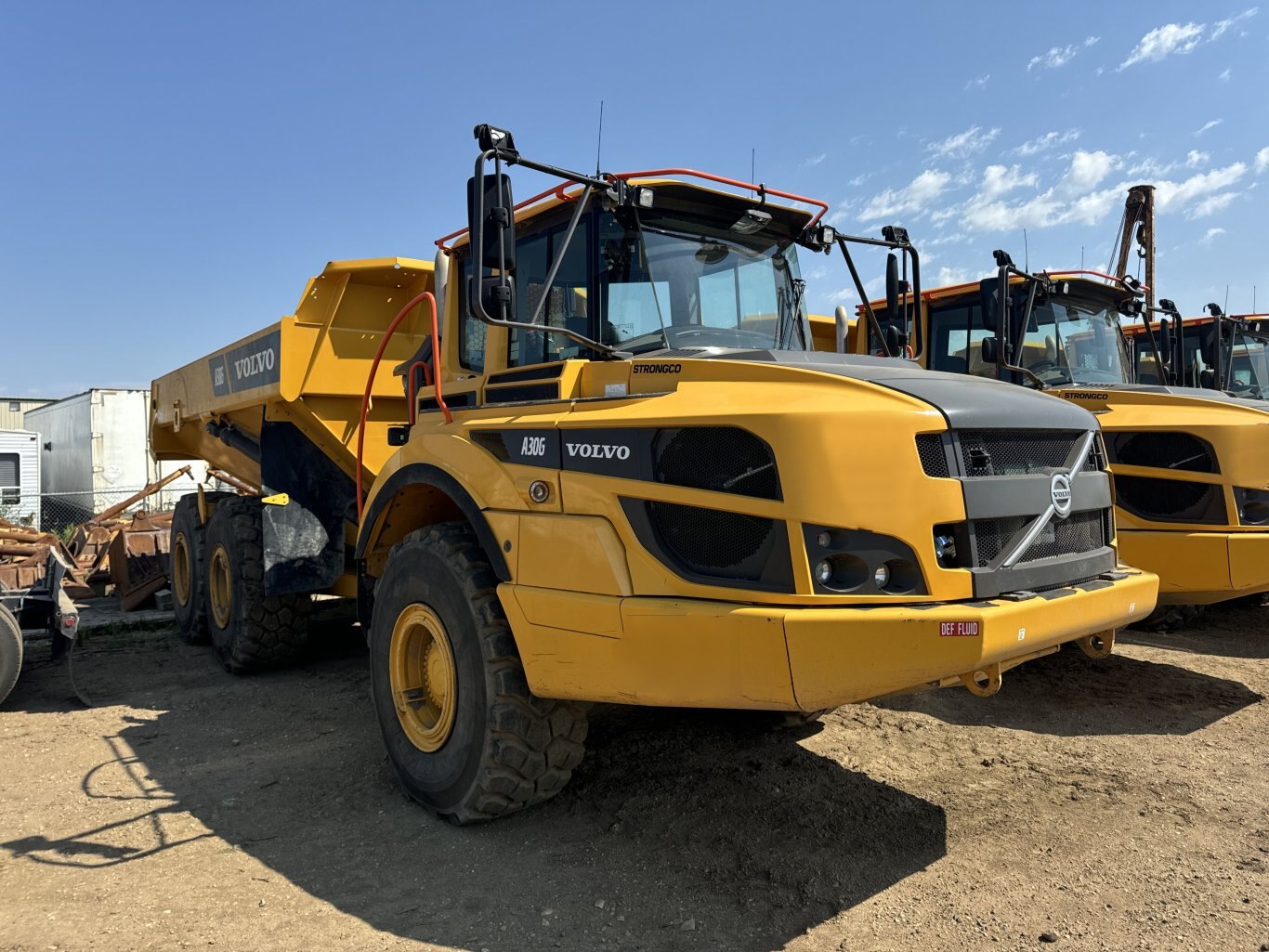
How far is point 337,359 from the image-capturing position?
6.44 meters

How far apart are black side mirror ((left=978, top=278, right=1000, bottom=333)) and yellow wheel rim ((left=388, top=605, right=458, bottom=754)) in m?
4.16

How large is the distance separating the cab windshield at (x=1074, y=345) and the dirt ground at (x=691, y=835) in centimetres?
231

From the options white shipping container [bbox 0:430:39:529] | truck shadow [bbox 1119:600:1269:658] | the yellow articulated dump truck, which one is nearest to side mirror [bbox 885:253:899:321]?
the yellow articulated dump truck

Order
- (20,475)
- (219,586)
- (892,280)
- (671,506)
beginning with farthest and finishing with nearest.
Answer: (20,475)
(219,586)
(892,280)
(671,506)

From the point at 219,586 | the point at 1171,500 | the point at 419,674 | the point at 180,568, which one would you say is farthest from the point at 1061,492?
the point at 180,568

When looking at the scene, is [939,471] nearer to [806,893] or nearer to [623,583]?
[623,583]

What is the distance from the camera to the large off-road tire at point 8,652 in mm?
5664

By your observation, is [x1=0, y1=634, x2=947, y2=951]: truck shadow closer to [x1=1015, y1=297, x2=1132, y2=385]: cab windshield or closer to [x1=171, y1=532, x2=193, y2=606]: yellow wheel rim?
[x1=171, y1=532, x2=193, y2=606]: yellow wheel rim

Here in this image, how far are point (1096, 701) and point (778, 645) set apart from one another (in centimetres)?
366

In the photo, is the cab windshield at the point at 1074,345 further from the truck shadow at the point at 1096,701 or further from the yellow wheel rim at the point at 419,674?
the yellow wheel rim at the point at 419,674

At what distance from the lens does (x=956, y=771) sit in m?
4.40

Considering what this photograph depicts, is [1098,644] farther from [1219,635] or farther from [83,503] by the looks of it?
[83,503]

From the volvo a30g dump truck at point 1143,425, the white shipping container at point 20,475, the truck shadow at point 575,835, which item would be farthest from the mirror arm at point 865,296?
the white shipping container at point 20,475

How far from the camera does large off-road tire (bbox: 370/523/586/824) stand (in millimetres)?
3609
